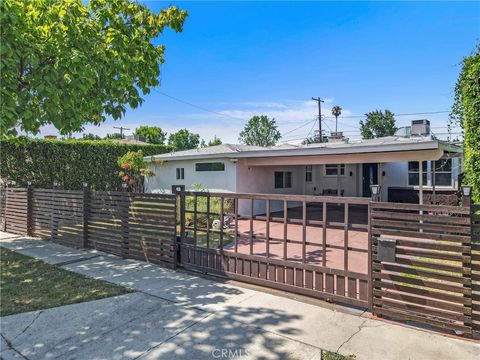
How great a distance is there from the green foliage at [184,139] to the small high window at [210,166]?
36581 millimetres

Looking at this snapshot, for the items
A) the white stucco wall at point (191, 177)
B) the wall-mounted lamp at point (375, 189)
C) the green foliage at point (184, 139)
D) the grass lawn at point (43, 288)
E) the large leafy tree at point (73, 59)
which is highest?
the green foliage at point (184, 139)

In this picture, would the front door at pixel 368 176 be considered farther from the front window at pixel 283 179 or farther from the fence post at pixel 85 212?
the fence post at pixel 85 212

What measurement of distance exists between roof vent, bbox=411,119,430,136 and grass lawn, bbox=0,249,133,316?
14125mm

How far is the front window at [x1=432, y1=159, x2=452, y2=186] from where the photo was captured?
13563mm

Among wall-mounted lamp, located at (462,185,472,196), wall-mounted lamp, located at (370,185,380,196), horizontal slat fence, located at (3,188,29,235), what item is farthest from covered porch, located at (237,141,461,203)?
horizontal slat fence, located at (3,188,29,235)

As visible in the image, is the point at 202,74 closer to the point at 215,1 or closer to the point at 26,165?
the point at 215,1

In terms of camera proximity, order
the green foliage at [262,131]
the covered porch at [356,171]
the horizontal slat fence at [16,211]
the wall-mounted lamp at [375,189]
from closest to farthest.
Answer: the wall-mounted lamp at [375,189] → the horizontal slat fence at [16,211] → the covered porch at [356,171] → the green foliage at [262,131]

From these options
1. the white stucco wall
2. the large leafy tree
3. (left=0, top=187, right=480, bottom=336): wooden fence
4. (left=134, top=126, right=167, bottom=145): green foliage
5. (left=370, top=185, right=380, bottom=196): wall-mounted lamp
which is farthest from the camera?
(left=134, top=126, right=167, bottom=145): green foliage

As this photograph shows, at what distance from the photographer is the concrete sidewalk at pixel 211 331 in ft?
9.71

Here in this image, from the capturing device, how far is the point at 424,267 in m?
3.34

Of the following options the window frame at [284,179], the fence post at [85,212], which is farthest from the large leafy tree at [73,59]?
the window frame at [284,179]

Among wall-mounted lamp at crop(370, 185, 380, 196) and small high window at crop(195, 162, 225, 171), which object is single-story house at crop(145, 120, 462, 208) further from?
wall-mounted lamp at crop(370, 185, 380, 196)

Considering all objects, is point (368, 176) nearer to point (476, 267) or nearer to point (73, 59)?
point (476, 267)

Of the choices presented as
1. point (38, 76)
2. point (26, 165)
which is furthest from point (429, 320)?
point (26, 165)
